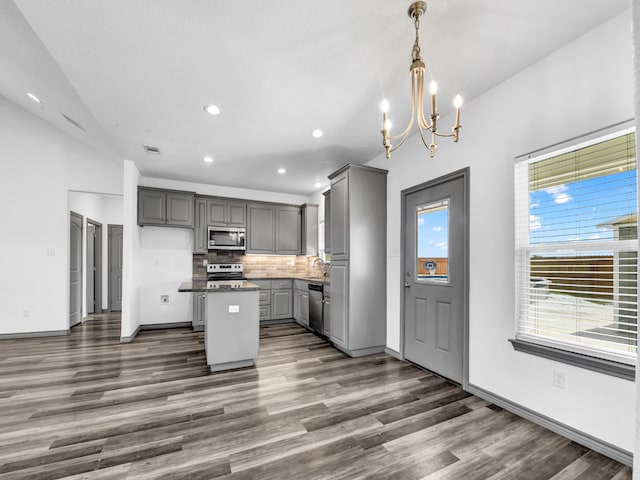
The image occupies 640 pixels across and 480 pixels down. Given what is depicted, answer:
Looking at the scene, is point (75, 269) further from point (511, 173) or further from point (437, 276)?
point (511, 173)

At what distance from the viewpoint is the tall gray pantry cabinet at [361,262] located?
12.8ft

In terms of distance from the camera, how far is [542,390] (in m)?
2.29

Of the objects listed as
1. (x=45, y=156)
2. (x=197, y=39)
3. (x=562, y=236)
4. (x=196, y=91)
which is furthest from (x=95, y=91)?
(x=562, y=236)

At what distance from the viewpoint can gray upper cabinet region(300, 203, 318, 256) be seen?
628 cm

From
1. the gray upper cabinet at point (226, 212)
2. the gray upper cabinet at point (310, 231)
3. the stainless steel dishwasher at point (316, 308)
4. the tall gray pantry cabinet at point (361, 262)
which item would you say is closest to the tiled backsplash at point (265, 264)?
the gray upper cabinet at point (310, 231)

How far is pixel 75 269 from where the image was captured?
554 centimetres

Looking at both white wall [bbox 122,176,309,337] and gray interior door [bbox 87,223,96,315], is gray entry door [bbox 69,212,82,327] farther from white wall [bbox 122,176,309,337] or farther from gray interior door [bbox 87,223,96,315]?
white wall [bbox 122,176,309,337]

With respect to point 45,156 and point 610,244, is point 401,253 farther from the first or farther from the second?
point 45,156

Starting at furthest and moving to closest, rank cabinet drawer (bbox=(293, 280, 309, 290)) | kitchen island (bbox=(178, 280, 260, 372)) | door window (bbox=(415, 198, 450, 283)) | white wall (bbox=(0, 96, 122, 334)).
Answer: cabinet drawer (bbox=(293, 280, 309, 290)), white wall (bbox=(0, 96, 122, 334)), kitchen island (bbox=(178, 280, 260, 372)), door window (bbox=(415, 198, 450, 283))

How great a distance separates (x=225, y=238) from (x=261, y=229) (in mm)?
743

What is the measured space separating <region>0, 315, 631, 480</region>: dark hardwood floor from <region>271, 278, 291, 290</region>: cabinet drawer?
231cm

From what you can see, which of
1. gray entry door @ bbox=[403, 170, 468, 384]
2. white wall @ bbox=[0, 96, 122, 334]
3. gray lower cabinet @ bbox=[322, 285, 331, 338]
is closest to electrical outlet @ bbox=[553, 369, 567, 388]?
gray entry door @ bbox=[403, 170, 468, 384]

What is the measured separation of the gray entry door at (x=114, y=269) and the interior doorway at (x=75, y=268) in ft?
3.99

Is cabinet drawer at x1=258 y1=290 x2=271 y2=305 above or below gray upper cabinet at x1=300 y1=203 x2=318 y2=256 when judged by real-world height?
below
